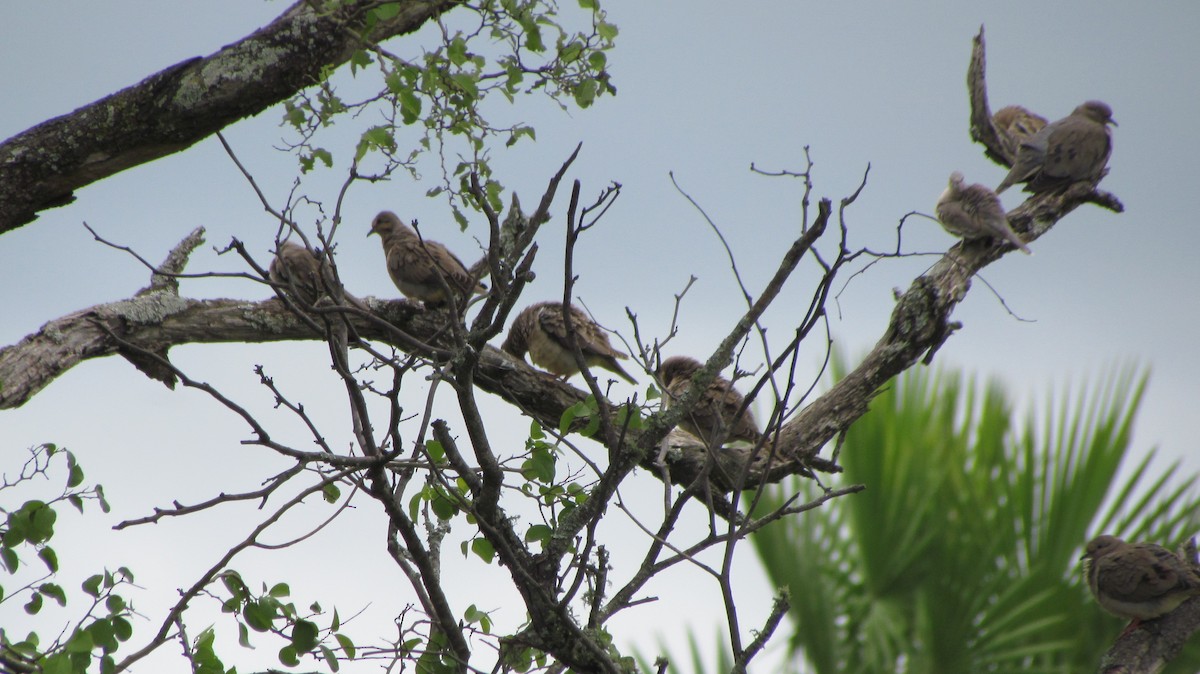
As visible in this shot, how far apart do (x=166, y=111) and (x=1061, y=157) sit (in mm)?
4712

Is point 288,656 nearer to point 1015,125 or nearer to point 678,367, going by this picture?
point 678,367

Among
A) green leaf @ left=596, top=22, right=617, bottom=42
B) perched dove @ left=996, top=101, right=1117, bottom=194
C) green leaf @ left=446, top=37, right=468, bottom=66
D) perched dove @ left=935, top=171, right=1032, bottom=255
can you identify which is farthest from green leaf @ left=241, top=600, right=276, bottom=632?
perched dove @ left=996, top=101, right=1117, bottom=194

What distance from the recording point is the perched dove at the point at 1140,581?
4.66 meters

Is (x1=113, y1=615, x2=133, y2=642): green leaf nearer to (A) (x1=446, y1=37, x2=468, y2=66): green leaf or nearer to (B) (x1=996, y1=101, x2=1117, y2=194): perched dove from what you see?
(A) (x1=446, y1=37, x2=468, y2=66): green leaf

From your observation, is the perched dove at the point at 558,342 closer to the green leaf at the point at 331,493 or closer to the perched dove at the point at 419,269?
the perched dove at the point at 419,269

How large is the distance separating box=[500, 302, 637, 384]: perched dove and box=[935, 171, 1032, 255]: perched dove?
5.99 ft

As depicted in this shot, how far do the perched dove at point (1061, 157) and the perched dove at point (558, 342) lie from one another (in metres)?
2.58

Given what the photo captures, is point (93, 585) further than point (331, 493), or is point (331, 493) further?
point (331, 493)

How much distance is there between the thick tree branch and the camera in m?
3.38

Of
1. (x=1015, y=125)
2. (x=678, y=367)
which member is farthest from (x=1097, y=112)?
(x=678, y=367)

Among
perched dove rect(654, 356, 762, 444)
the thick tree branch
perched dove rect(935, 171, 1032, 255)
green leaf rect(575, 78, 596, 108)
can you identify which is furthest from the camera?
perched dove rect(935, 171, 1032, 255)

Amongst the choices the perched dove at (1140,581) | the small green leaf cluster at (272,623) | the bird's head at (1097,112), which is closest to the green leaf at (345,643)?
the small green leaf cluster at (272,623)

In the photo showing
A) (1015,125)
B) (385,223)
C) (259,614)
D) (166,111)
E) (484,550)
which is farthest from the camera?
(1015,125)

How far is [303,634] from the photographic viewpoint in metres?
2.64
